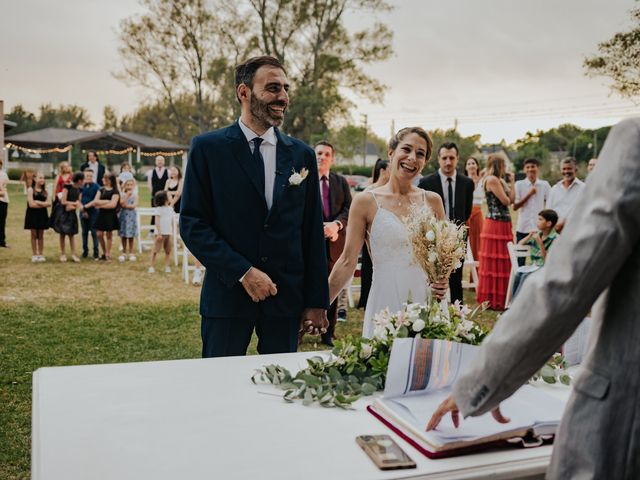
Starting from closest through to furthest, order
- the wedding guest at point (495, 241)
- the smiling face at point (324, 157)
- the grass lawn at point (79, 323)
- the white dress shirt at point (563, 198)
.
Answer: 1. the grass lawn at point (79, 323)
2. the smiling face at point (324, 157)
3. the wedding guest at point (495, 241)
4. the white dress shirt at point (563, 198)

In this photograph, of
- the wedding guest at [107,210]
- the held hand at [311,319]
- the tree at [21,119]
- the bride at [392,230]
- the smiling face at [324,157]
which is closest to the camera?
the held hand at [311,319]

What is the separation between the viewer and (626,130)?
1139mm

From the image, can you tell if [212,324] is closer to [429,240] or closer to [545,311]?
[429,240]

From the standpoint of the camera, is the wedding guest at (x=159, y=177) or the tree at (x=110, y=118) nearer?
the wedding guest at (x=159, y=177)

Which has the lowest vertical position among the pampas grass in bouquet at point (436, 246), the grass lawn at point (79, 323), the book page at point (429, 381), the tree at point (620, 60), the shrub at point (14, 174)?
the grass lawn at point (79, 323)

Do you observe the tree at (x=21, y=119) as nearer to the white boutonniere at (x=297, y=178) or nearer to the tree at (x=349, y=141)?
the tree at (x=349, y=141)

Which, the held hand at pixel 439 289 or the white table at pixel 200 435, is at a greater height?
the held hand at pixel 439 289

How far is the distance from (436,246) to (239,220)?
3.32 feet

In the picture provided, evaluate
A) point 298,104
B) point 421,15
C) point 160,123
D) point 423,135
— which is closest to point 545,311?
point 423,135

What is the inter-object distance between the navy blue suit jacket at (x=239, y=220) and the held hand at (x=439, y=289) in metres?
0.71

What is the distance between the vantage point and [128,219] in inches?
558

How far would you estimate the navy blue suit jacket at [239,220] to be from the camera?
3.17 m

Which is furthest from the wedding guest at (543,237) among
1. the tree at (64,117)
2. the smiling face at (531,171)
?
the tree at (64,117)

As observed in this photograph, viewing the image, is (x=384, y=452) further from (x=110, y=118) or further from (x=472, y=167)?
(x=110, y=118)
